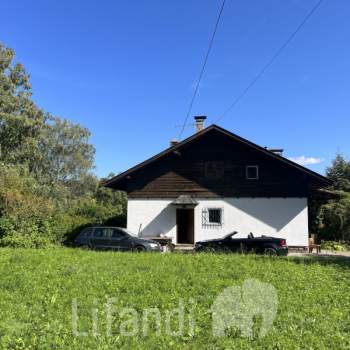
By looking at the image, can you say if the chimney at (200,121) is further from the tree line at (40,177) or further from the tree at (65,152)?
the tree at (65,152)

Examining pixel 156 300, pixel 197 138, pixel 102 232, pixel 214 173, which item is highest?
pixel 197 138

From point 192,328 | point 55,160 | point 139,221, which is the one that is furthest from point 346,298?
point 55,160

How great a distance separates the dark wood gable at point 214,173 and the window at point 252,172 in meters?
0.13

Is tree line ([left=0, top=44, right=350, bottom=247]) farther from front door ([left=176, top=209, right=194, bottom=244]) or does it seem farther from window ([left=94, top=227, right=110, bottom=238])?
front door ([left=176, top=209, right=194, bottom=244])

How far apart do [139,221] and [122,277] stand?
13.3 metres

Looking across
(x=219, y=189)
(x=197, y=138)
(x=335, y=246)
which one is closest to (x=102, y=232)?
(x=219, y=189)

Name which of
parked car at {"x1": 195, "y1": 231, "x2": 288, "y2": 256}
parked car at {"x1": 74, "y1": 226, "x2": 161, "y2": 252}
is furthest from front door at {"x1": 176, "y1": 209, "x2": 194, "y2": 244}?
parked car at {"x1": 195, "y1": 231, "x2": 288, "y2": 256}

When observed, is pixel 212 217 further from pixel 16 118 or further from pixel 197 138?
pixel 16 118

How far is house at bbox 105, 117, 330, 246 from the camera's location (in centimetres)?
2053

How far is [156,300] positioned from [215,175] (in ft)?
49.6

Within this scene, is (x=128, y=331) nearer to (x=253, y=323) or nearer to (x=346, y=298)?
(x=253, y=323)

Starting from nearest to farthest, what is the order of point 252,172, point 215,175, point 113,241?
point 113,241 → point 252,172 → point 215,175

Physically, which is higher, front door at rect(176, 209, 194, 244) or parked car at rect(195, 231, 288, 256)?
front door at rect(176, 209, 194, 244)

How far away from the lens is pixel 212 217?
2128 centimetres
